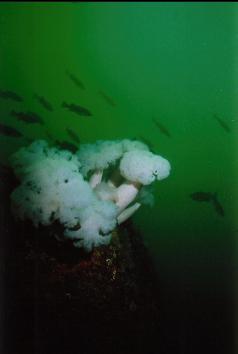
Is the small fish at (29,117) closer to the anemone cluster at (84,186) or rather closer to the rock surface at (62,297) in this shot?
the anemone cluster at (84,186)

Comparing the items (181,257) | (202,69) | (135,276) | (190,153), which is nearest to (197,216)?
(181,257)

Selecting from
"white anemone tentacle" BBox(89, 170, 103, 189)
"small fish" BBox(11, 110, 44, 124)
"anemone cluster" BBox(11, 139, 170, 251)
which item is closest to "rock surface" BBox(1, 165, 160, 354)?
"anemone cluster" BBox(11, 139, 170, 251)

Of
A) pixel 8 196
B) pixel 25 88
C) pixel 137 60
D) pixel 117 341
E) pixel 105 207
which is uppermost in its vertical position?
pixel 105 207

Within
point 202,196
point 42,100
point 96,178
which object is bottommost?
point 42,100

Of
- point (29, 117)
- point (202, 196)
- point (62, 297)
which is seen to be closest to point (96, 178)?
point (62, 297)

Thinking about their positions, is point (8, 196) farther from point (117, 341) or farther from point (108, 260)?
point (117, 341)

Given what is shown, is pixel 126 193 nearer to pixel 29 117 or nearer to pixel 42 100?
pixel 29 117


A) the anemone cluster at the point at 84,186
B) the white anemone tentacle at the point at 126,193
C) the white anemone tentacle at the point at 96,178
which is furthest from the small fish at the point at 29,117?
the white anemone tentacle at the point at 126,193

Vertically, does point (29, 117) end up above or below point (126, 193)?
below
